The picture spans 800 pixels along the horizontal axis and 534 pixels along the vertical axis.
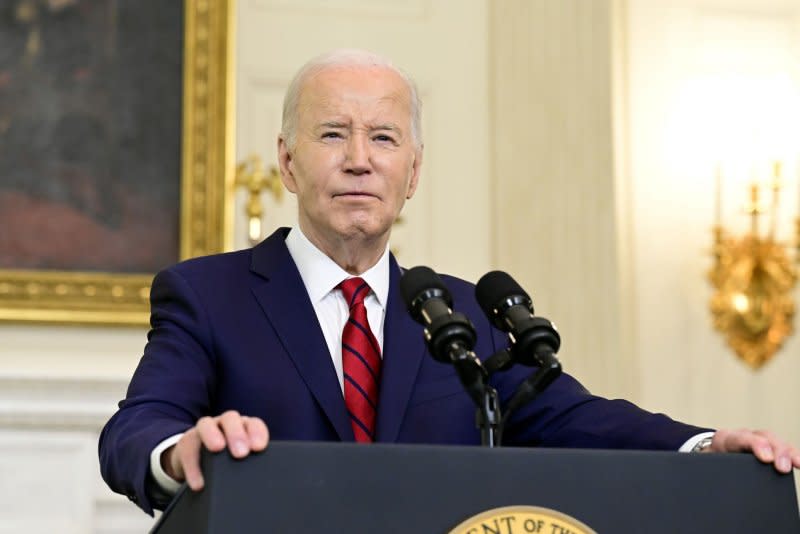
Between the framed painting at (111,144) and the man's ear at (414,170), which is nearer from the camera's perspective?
the man's ear at (414,170)

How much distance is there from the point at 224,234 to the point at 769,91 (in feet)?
7.55

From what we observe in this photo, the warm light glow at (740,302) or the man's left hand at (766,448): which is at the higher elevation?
the warm light glow at (740,302)

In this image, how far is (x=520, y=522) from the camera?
1759 millimetres

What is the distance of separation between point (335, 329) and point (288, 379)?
0.21 metres

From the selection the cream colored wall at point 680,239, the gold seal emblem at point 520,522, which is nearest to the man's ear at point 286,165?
the gold seal emblem at point 520,522

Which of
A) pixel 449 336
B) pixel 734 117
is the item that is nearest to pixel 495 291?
pixel 449 336

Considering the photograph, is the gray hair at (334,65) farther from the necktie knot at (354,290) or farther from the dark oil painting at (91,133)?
the dark oil painting at (91,133)

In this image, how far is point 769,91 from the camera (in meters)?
5.68

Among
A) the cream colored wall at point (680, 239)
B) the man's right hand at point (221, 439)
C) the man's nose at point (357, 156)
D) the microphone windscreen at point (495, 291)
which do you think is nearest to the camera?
the man's right hand at point (221, 439)

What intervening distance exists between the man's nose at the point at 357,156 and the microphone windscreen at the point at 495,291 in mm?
558

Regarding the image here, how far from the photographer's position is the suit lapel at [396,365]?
245 cm

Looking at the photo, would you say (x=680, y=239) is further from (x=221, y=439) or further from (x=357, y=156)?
(x=221, y=439)

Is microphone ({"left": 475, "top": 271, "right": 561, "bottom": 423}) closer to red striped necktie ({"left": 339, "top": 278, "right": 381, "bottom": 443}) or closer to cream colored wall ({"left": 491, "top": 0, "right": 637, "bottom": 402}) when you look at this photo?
red striped necktie ({"left": 339, "top": 278, "right": 381, "bottom": 443})

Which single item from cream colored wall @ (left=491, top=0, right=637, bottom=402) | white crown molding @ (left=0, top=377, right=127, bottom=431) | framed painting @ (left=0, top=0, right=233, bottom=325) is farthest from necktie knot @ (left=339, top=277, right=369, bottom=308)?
cream colored wall @ (left=491, top=0, right=637, bottom=402)
